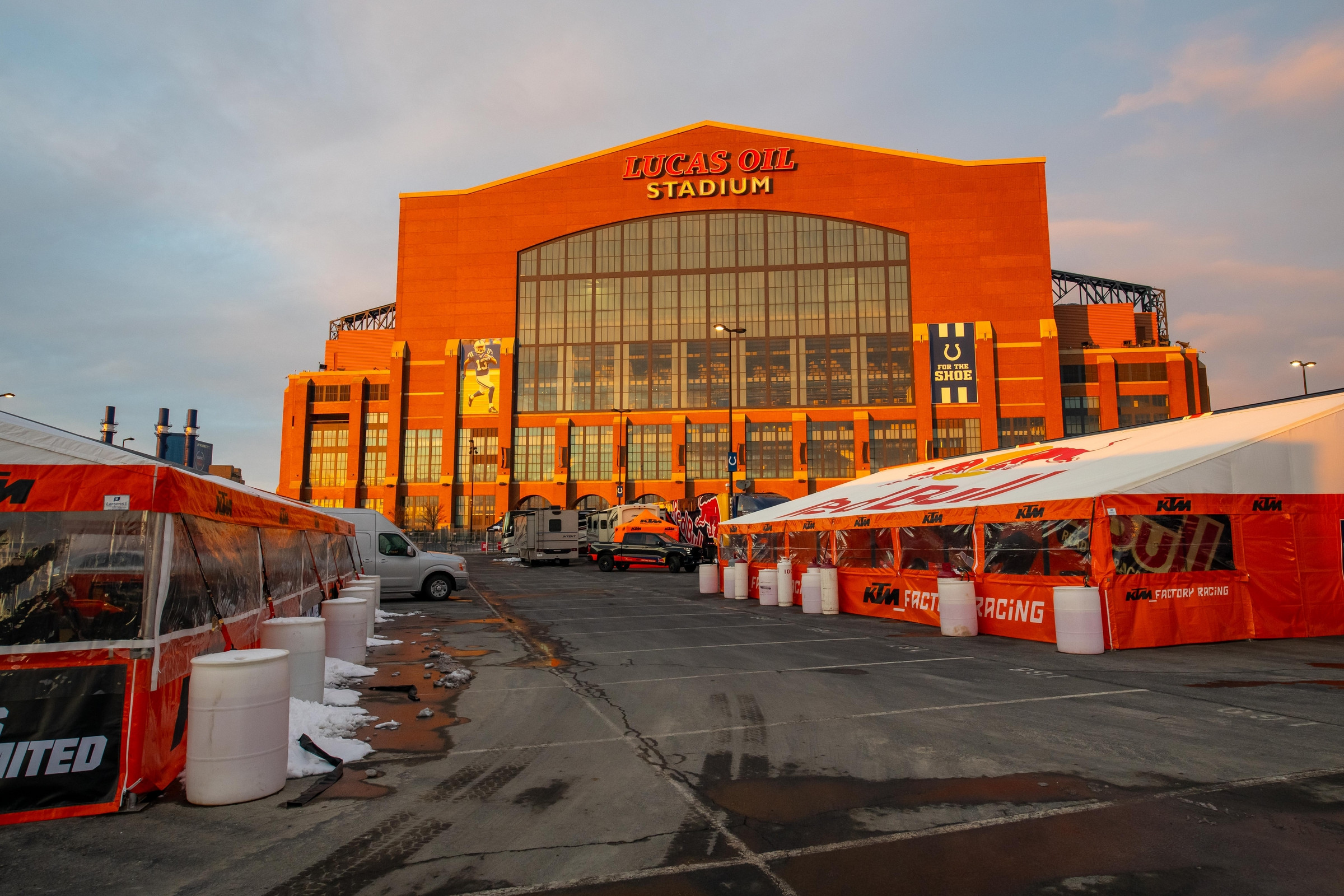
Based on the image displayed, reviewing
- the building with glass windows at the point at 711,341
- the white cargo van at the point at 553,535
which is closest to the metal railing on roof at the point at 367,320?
the building with glass windows at the point at 711,341

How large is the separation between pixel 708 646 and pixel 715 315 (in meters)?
60.4

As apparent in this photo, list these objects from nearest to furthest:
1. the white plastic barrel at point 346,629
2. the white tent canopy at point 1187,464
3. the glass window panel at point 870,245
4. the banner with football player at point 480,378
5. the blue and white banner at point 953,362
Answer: the white plastic barrel at point 346,629, the white tent canopy at point 1187,464, the blue and white banner at point 953,362, the glass window panel at point 870,245, the banner with football player at point 480,378

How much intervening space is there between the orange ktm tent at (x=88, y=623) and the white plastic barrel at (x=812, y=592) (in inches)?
538

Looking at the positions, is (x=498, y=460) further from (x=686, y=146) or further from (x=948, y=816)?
(x=948, y=816)

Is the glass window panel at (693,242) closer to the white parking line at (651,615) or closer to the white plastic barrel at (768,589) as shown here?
the white plastic barrel at (768,589)

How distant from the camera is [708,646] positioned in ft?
41.9

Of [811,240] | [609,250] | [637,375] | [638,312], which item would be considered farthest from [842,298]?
[609,250]

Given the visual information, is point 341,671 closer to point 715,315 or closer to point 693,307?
point 715,315

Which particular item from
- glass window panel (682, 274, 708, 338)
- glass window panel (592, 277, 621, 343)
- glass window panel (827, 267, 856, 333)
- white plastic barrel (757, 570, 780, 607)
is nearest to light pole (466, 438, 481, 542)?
glass window panel (592, 277, 621, 343)

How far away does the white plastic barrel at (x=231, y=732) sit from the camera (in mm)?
5133

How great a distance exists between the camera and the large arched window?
228ft

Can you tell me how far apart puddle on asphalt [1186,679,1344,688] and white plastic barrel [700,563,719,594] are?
15669 mm

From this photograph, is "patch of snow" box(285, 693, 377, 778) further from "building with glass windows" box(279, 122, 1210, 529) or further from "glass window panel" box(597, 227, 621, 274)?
"glass window panel" box(597, 227, 621, 274)

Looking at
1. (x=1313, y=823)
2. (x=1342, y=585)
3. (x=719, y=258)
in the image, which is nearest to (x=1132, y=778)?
(x=1313, y=823)
